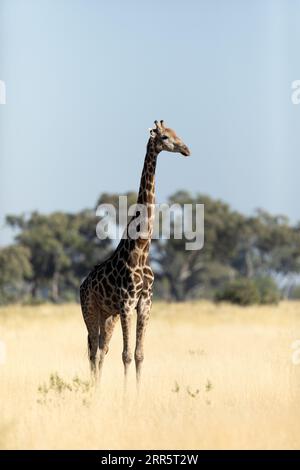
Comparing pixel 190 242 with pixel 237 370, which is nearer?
pixel 237 370

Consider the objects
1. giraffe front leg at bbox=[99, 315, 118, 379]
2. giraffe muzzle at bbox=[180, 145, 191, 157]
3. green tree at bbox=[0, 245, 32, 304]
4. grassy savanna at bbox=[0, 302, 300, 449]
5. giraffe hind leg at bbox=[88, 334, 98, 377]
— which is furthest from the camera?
green tree at bbox=[0, 245, 32, 304]

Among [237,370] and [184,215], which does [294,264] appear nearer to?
[184,215]

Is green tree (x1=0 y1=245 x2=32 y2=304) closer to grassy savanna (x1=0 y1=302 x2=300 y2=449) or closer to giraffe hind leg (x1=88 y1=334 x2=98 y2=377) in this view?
grassy savanna (x1=0 y1=302 x2=300 y2=449)

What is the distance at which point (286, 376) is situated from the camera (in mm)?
13828

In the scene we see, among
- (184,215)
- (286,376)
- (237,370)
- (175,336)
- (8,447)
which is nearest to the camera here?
(8,447)

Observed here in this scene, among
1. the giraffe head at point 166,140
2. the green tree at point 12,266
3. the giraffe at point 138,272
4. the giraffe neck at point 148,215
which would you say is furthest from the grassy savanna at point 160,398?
the green tree at point 12,266

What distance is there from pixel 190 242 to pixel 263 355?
4964 cm

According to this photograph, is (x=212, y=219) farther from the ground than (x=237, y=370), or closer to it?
farther from the ground

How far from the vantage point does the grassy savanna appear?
31.1ft

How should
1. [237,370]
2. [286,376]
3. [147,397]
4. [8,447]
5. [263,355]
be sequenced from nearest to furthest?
[8,447], [147,397], [286,376], [237,370], [263,355]

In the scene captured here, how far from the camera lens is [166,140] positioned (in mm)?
11625

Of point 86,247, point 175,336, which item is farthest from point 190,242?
point 175,336

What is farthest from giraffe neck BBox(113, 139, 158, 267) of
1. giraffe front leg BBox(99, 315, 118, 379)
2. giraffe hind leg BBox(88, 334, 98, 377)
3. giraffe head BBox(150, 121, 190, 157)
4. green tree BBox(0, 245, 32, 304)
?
green tree BBox(0, 245, 32, 304)

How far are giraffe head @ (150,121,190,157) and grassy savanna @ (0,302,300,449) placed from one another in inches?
115
